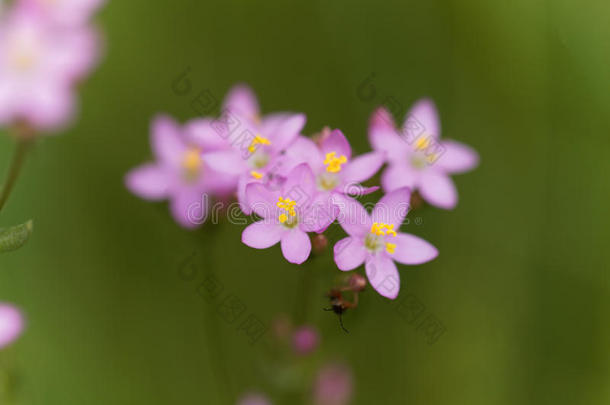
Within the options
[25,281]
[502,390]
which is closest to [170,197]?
[25,281]

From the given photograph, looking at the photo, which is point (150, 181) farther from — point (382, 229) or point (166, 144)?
point (382, 229)

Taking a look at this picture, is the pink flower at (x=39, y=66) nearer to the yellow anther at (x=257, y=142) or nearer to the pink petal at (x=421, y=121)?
the yellow anther at (x=257, y=142)

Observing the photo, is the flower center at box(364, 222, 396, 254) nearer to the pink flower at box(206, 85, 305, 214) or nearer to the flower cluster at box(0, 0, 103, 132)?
the pink flower at box(206, 85, 305, 214)

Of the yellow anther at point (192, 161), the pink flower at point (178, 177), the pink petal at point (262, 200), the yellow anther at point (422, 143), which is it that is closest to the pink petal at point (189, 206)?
the pink flower at point (178, 177)

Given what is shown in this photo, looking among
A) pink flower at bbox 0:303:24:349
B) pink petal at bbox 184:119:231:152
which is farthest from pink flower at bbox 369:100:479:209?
pink flower at bbox 0:303:24:349

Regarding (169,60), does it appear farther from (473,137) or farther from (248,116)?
(473,137)

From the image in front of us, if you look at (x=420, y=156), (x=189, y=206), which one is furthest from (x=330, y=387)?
(x=420, y=156)
